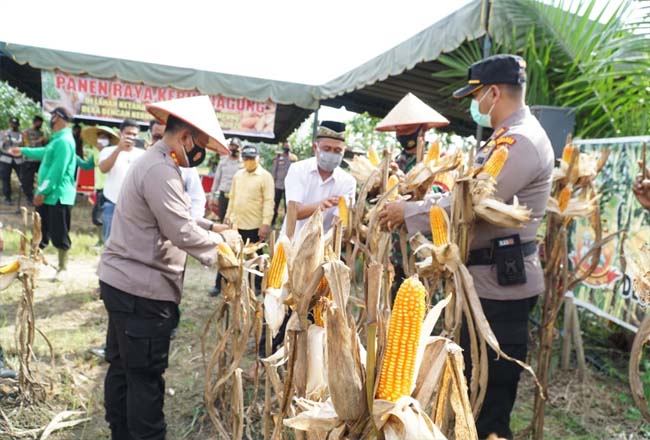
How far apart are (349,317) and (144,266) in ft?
4.86

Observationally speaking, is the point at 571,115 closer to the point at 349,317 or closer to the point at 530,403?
the point at 530,403

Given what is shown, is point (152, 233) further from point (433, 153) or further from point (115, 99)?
point (115, 99)

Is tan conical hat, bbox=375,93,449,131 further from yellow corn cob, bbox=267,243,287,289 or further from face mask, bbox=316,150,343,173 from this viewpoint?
yellow corn cob, bbox=267,243,287,289

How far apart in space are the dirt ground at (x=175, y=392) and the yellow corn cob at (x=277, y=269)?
1.11m

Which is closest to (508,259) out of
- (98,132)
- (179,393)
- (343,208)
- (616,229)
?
(343,208)

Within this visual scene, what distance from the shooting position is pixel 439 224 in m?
1.91

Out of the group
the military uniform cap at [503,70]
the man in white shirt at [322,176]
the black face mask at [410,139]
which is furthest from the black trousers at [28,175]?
the military uniform cap at [503,70]

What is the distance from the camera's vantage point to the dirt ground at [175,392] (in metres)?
2.66

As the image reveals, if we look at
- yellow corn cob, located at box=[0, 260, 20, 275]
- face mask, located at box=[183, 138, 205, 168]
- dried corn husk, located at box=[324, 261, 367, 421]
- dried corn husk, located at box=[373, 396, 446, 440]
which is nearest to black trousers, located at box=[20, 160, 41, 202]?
yellow corn cob, located at box=[0, 260, 20, 275]

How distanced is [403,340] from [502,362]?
1398mm

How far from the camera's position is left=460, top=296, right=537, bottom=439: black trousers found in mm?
1999

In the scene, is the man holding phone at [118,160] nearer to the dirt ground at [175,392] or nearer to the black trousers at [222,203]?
the dirt ground at [175,392]

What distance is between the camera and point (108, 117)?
317 inches

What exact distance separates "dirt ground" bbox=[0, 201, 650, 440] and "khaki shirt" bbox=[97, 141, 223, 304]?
0.80 meters
